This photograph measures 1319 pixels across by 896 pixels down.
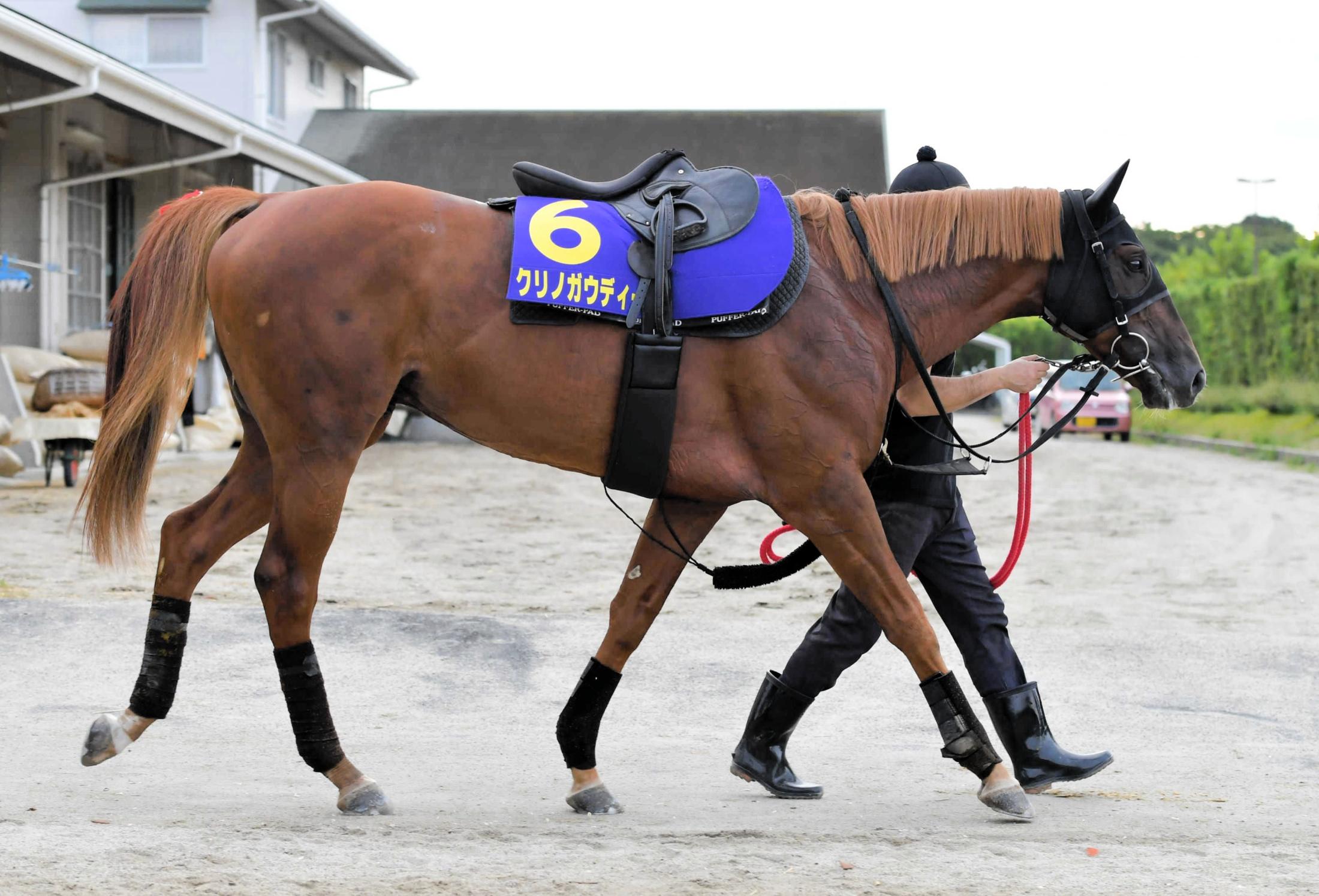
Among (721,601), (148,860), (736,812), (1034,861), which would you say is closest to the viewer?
(148,860)

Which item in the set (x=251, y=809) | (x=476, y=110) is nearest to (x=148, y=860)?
(x=251, y=809)

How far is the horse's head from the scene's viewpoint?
4.07 metres

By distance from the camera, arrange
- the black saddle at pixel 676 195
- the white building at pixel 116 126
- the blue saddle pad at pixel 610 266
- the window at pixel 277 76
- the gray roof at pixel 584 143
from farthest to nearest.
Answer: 1. the gray roof at pixel 584 143
2. the window at pixel 277 76
3. the white building at pixel 116 126
4. the black saddle at pixel 676 195
5. the blue saddle pad at pixel 610 266

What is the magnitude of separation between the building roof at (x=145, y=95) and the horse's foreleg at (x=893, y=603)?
6461 mm

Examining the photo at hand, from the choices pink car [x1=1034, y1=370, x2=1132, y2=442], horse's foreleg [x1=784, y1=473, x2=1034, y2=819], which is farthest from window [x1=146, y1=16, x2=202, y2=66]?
horse's foreleg [x1=784, y1=473, x2=1034, y2=819]

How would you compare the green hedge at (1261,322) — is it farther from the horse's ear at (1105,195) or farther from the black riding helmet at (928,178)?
the horse's ear at (1105,195)

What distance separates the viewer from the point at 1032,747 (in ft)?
14.0

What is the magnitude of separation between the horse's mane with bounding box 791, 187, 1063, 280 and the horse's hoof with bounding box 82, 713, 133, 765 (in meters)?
2.49

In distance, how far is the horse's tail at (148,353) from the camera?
12.9 ft

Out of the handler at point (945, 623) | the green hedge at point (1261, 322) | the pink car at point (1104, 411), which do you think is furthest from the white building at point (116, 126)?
the green hedge at point (1261, 322)

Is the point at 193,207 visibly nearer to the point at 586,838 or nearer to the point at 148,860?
the point at 148,860

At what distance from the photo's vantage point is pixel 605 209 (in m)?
3.85

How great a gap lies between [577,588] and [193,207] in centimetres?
462

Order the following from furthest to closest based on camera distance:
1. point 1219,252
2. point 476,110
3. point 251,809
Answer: point 1219,252 < point 476,110 < point 251,809
